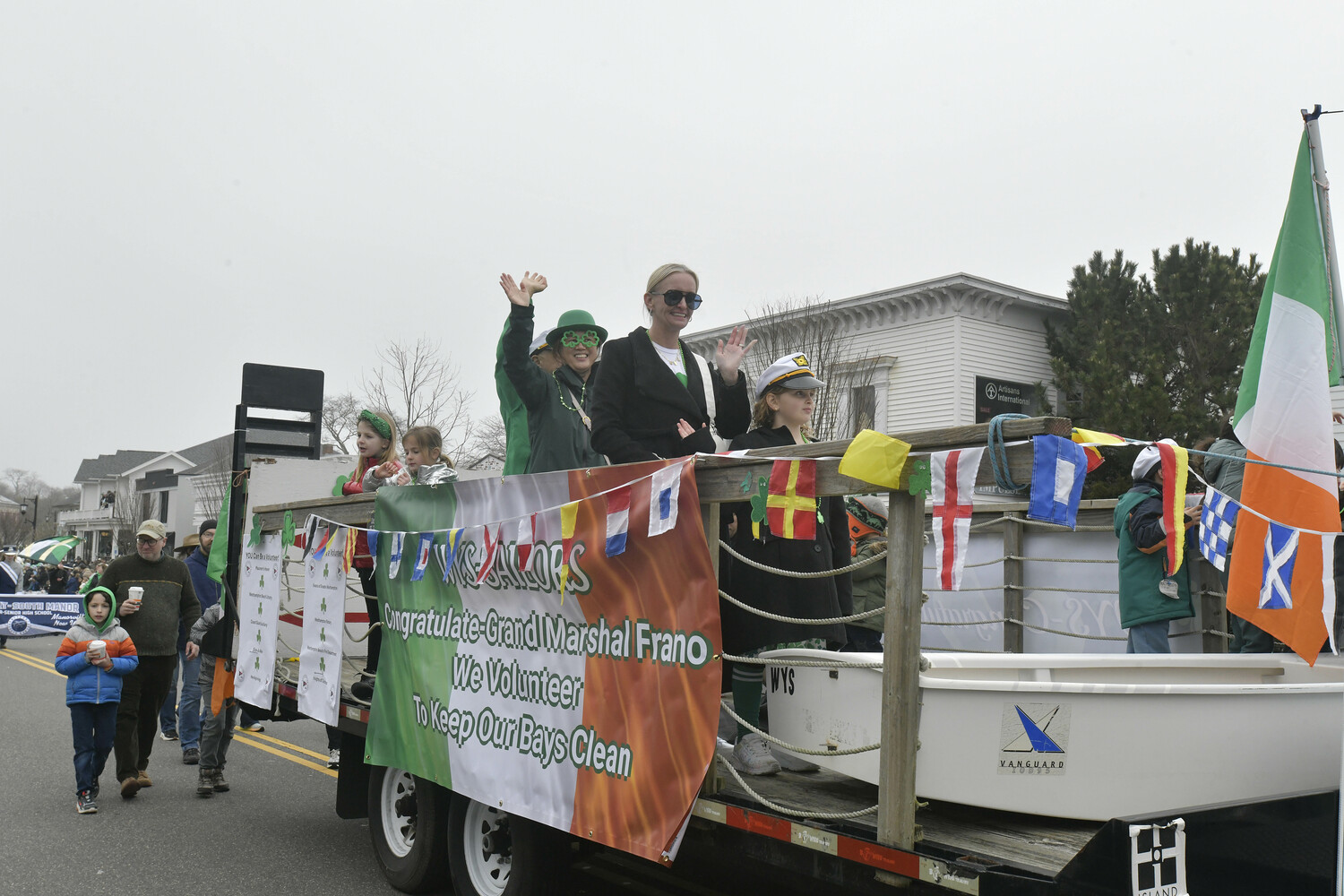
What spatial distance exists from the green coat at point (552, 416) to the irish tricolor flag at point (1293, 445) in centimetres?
317

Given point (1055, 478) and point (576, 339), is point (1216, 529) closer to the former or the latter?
point (1055, 478)

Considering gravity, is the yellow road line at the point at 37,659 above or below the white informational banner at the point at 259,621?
below

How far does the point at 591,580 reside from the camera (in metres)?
4.07

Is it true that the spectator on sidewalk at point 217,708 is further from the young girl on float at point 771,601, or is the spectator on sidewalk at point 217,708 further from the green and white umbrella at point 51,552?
the green and white umbrella at point 51,552

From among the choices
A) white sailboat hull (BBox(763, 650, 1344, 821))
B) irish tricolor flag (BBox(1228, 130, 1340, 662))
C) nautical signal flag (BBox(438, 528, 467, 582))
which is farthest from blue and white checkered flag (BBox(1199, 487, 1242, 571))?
nautical signal flag (BBox(438, 528, 467, 582))

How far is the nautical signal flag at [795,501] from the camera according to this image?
3.46 m

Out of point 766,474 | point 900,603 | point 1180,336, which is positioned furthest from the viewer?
point 1180,336

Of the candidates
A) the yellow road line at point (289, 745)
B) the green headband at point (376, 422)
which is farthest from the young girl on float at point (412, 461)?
the yellow road line at point (289, 745)

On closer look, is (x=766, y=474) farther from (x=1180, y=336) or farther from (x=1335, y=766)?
(x=1180, y=336)

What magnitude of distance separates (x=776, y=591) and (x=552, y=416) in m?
2.17

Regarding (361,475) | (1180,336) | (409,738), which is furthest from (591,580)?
(1180,336)

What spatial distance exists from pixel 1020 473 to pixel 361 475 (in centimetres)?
509

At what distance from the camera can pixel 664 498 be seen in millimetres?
3799

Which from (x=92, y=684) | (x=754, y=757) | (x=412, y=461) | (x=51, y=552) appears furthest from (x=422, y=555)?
(x=51, y=552)
